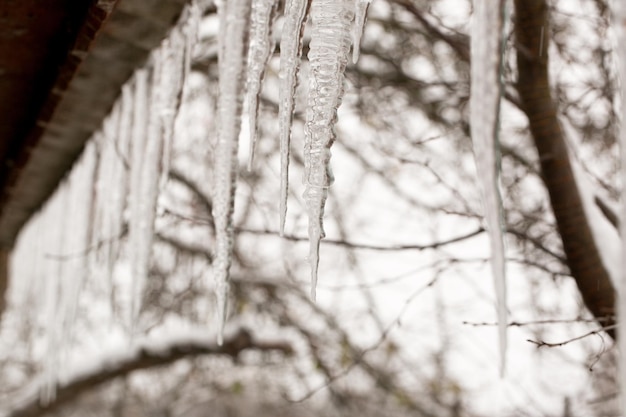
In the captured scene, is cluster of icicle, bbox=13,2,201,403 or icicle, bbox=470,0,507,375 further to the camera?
cluster of icicle, bbox=13,2,201,403

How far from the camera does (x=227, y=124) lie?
5.30 feet

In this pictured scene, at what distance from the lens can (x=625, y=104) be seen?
1.88 feet

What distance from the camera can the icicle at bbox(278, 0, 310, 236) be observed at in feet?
3.86

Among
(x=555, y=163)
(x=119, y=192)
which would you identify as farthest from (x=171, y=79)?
(x=555, y=163)

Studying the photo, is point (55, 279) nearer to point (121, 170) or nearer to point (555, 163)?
point (121, 170)

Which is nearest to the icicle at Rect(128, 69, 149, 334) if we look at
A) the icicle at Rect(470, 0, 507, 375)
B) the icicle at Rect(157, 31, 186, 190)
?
the icicle at Rect(157, 31, 186, 190)

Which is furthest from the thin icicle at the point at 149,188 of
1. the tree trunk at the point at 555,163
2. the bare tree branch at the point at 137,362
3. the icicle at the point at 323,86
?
the bare tree branch at the point at 137,362

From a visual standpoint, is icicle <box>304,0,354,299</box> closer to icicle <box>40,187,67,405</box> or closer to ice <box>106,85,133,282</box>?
ice <box>106,85,133,282</box>

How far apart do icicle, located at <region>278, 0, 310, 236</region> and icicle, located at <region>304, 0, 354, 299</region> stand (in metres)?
0.06

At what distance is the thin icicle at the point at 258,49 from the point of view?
136 cm

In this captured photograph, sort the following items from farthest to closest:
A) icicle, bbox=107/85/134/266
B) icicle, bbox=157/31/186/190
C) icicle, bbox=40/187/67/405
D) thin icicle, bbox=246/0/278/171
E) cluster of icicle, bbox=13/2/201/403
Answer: icicle, bbox=40/187/67/405
icicle, bbox=107/85/134/266
cluster of icicle, bbox=13/2/201/403
icicle, bbox=157/31/186/190
thin icicle, bbox=246/0/278/171

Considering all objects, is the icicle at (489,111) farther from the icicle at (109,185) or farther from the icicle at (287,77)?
the icicle at (109,185)

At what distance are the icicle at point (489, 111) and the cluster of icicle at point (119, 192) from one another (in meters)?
1.13

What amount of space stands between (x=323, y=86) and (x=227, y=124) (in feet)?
1.82
